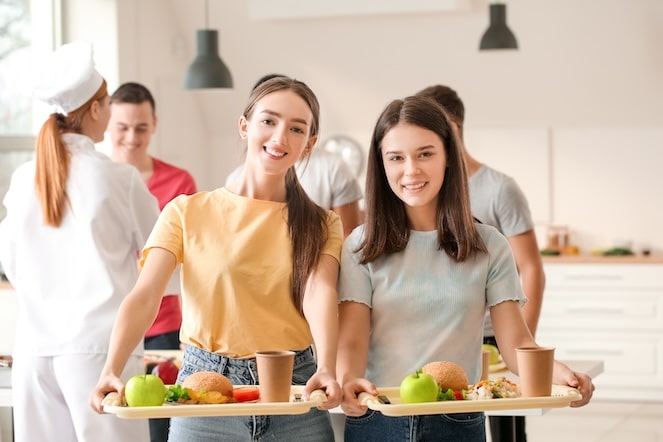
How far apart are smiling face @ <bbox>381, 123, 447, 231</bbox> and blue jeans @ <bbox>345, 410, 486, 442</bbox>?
41 cm

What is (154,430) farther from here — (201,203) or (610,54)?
(610,54)

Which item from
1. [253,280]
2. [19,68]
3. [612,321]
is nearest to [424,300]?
[253,280]

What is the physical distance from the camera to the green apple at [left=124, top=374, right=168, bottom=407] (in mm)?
1896

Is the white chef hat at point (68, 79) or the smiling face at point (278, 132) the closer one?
the smiling face at point (278, 132)

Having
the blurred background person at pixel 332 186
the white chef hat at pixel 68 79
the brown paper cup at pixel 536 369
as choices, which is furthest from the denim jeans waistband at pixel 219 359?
the blurred background person at pixel 332 186

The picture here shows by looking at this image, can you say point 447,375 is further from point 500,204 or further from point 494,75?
point 494,75

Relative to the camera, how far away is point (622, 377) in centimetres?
647

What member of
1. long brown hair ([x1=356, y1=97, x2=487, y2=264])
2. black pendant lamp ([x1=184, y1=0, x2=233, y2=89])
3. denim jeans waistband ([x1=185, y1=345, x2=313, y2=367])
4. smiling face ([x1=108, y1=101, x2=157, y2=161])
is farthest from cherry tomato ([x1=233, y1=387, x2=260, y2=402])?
black pendant lamp ([x1=184, y1=0, x2=233, y2=89])

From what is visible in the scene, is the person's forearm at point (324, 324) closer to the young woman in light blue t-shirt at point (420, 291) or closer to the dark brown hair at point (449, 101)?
the young woman in light blue t-shirt at point (420, 291)

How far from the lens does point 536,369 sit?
1.96 meters

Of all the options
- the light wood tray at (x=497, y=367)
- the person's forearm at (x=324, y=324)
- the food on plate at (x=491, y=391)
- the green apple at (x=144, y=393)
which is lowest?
the light wood tray at (x=497, y=367)

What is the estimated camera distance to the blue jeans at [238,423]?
2.11 m

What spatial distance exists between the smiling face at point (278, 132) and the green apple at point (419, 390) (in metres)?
0.51

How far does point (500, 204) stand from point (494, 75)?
350cm
